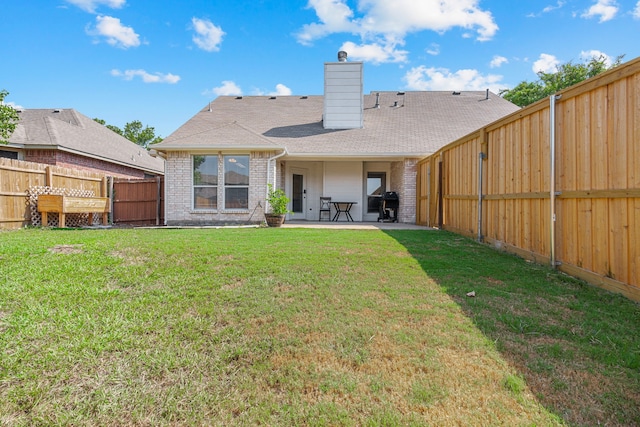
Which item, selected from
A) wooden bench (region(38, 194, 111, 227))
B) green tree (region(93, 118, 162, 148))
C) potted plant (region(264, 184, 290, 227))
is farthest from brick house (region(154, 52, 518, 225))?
green tree (region(93, 118, 162, 148))

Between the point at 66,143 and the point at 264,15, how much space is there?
9837 mm

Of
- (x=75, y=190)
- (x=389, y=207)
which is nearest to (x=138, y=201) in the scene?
(x=75, y=190)

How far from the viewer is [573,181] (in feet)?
12.5

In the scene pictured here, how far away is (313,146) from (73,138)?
37.2 ft

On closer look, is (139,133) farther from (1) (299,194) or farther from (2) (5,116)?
(1) (299,194)

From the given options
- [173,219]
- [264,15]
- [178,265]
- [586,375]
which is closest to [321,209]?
[173,219]

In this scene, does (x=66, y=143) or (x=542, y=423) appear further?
(x=66, y=143)

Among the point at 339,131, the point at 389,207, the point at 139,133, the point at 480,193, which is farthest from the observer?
the point at 139,133

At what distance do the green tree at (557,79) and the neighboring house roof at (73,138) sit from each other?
24639mm

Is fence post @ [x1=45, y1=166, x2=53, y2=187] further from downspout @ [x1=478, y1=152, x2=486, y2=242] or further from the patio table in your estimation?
downspout @ [x1=478, y1=152, x2=486, y2=242]

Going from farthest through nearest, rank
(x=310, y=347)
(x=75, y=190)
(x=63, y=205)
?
(x=75, y=190)
(x=63, y=205)
(x=310, y=347)

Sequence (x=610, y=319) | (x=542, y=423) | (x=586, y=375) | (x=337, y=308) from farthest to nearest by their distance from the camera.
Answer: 1. (x=337, y=308)
2. (x=610, y=319)
3. (x=586, y=375)
4. (x=542, y=423)

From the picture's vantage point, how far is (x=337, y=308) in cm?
292

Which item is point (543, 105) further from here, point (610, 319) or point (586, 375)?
point (586, 375)
